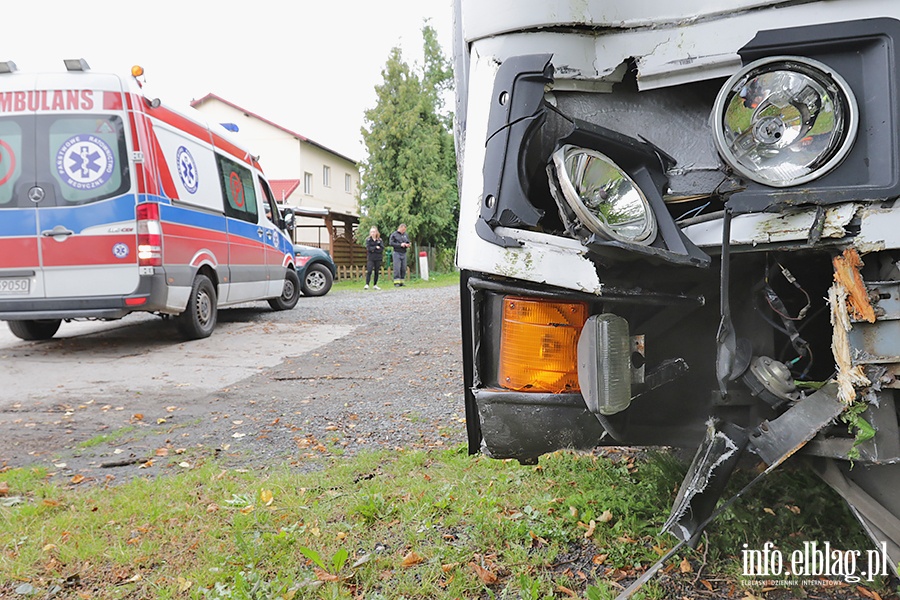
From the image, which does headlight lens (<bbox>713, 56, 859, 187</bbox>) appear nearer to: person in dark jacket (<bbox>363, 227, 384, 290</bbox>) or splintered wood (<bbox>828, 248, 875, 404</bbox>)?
splintered wood (<bbox>828, 248, 875, 404</bbox>)

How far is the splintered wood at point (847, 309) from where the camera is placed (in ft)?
4.68

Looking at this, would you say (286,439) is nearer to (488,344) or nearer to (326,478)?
(326,478)

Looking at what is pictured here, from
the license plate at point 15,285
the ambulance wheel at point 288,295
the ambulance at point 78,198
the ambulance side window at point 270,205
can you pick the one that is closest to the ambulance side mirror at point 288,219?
the ambulance side window at point 270,205

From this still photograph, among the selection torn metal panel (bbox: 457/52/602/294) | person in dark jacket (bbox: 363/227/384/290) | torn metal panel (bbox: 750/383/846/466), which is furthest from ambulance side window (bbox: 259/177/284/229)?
torn metal panel (bbox: 750/383/846/466)

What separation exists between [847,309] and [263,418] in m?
3.69

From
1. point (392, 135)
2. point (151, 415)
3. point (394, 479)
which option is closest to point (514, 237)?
point (394, 479)

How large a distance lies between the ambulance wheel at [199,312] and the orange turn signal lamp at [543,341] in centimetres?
631

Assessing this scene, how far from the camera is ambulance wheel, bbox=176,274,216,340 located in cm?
734

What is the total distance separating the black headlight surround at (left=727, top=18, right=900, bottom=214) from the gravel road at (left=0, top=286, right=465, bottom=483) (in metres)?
2.42

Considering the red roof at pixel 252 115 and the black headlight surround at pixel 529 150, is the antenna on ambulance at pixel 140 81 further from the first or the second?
the red roof at pixel 252 115

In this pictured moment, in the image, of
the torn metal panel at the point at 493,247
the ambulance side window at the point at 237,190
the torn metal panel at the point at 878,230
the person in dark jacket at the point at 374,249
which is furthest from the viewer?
the person in dark jacket at the point at 374,249

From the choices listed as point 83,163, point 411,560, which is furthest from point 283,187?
point 411,560

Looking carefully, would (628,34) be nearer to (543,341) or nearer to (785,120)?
(785,120)

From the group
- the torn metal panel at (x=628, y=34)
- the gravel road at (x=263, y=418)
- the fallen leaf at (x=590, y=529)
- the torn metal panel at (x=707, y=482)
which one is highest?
the torn metal panel at (x=628, y=34)
